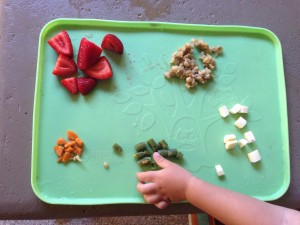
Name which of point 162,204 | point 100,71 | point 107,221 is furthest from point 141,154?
point 107,221

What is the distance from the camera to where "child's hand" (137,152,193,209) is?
805 mm

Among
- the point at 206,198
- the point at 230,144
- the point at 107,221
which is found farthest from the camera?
the point at 107,221

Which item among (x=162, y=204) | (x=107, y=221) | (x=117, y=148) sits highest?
(x=117, y=148)

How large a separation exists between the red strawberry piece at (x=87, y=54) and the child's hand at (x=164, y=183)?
281 mm

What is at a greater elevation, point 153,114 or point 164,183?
point 153,114

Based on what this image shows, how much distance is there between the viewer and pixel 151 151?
2.84 feet

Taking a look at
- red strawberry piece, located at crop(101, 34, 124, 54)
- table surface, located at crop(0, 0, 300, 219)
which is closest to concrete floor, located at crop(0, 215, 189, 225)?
table surface, located at crop(0, 0, 300, 219)

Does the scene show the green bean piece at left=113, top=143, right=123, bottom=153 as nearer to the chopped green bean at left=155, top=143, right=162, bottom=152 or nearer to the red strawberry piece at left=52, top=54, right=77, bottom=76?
the chopped green bean at left=155, top=143, right=162, bottom=152

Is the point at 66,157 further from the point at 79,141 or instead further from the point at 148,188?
the point at 148,188

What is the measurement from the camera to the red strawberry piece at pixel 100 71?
2.90 feet

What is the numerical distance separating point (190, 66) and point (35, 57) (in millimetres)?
392

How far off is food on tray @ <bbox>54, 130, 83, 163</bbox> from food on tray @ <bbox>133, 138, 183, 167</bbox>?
0.13m

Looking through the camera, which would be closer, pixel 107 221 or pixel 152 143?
pixel 152 143

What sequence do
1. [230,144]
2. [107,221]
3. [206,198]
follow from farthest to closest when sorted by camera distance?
[107,221] < [230,144] < [206,198]
